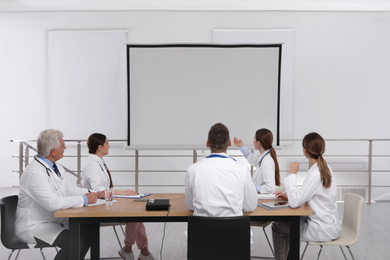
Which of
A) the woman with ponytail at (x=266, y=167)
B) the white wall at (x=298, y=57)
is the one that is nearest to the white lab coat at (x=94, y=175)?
the woman with ponytail at (x=266, y=167)

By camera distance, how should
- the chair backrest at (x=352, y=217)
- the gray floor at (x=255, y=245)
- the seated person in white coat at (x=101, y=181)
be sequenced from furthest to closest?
the gray floor at (x=255, y=245)
the seated person in white coat at (x=101, y=181)
the chair backrest at (x=352, y=217)

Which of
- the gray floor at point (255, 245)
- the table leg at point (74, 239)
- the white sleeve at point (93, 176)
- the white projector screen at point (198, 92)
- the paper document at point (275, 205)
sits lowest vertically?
the gray floor at point (255, 245)

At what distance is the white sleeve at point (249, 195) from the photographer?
89.6 inches

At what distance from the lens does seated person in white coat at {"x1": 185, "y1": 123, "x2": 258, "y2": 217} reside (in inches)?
86.4

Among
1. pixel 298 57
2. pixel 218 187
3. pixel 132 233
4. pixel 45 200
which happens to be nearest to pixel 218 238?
pixel 218 187

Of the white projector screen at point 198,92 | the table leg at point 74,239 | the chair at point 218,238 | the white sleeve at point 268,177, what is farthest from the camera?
the white projector screen at point 198,92

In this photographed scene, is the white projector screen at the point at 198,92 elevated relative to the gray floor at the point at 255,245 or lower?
elevated

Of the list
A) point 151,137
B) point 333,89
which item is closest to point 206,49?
point 151,137

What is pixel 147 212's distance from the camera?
7.89ft

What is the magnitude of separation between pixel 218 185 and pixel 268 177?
1217 mm

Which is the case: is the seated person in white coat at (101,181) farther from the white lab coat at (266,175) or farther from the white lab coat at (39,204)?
the white lab coat at (266,175)

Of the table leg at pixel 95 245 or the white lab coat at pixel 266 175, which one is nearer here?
the table leg at pixel 95 245

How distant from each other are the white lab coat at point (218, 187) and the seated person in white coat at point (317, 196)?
444 millimetres

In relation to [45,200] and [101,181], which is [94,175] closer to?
[101,181]
